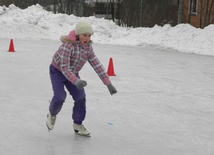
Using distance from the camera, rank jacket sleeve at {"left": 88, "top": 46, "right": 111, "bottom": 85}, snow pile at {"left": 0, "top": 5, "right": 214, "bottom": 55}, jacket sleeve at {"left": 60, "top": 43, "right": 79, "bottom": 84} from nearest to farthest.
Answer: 1. jacket sleeve at {"left": 60, "top": 43, "right": 79, "bottom": 84}
2. jacket sleeve at {"left": 88, "top": 46, "right": 111, "bottom": 85}
3. snow pile at {"left": 0, "top": 5, "right": 214, "bottom": 55}

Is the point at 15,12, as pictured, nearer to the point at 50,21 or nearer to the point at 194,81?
the point at 50,21

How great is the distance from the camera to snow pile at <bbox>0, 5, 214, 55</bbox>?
1469 cm

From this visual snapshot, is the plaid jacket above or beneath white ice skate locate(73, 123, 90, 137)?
above

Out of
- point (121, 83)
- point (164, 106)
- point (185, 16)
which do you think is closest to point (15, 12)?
point (185, 16)

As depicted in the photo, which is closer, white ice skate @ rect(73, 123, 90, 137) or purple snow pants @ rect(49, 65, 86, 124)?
purple snow pants @ rect(49, 65, 86, 124)

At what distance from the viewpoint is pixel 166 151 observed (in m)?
3.68

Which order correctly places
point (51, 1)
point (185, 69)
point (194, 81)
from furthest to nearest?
point (51, 1) < point (185, 69) < point (194, 81)

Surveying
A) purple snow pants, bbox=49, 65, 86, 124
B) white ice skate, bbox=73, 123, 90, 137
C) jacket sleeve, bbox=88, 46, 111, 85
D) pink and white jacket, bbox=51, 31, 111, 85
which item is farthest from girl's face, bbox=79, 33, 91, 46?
white ice skate, bbox=73, 123, 90, 137

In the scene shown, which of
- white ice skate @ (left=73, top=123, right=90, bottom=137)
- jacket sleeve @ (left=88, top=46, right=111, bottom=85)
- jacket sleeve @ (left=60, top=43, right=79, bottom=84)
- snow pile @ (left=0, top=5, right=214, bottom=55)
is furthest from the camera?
snow pile @ (left=0, top=5, right=214, bottom=55)

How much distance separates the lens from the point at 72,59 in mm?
3547

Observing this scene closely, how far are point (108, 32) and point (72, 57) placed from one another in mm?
15680

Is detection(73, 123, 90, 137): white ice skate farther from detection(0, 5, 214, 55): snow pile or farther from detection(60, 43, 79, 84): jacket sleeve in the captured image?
detection(0, 5, 214, 55): snow pile

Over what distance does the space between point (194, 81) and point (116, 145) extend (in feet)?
14.9

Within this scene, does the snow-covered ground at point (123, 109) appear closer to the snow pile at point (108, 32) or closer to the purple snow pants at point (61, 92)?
the purple snow pants at point (61, 92)
